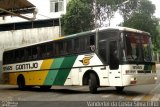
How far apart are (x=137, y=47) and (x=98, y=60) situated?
6.51ft

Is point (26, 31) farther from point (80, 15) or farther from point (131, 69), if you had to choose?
point (131, 69)

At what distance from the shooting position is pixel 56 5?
126ft

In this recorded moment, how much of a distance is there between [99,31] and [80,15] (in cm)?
1791

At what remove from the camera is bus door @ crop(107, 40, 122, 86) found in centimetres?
1598

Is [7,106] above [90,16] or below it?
below

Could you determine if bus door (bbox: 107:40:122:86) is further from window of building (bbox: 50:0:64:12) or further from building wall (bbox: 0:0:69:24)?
window of building (bbox: 50:0:64:12)

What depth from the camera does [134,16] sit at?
1683 inches

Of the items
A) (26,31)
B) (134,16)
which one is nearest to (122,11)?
(134,16)

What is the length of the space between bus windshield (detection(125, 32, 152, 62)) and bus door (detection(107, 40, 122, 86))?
0.54 metres

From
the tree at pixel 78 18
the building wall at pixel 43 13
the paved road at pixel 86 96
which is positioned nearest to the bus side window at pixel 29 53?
the paved road at pixel 86 96

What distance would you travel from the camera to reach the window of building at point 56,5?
37969 mm

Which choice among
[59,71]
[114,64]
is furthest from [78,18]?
[114,64]

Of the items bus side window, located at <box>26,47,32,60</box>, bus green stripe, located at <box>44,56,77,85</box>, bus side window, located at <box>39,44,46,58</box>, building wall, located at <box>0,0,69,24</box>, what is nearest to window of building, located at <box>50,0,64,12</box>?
building wall, located at <box>0,0,69,24</box>

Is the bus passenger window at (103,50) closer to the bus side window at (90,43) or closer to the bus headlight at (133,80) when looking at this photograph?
the bus side window at (90,43)
